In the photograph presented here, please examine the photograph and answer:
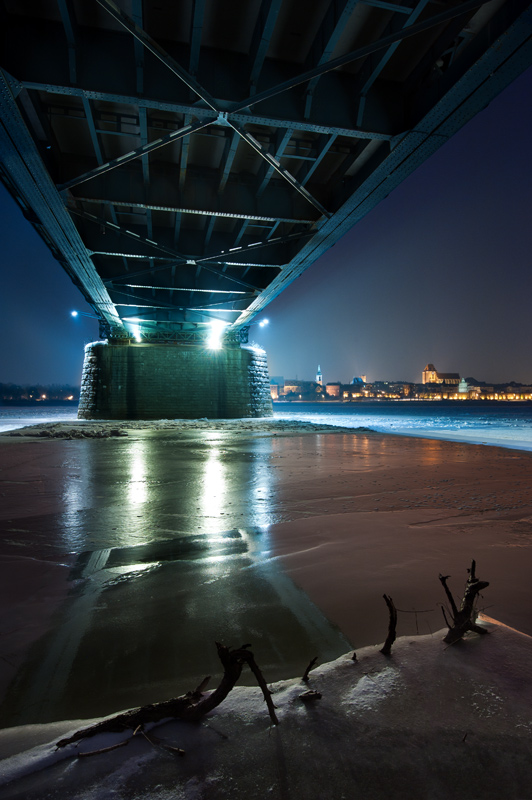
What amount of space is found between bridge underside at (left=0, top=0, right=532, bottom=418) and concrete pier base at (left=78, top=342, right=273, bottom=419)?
15.3 meters

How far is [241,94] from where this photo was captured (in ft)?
25.8

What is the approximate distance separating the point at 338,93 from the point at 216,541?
883cm

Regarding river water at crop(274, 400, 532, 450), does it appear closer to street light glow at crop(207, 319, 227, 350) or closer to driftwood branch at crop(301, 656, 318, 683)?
street light glow at crop(207, 319, 227, 350)

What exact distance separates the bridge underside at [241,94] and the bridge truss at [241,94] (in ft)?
0.09

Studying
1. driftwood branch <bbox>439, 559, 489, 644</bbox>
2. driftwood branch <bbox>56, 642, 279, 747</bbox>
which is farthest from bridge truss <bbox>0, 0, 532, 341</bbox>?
driftwood branch <bbox>56, 642, 279, 747</bbox>

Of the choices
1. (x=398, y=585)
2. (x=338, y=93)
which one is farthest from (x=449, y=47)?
(x=398, y=585)

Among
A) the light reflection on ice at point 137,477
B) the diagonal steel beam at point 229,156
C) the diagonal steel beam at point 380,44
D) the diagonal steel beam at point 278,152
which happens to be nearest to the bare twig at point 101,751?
the light reflection on ice at point 137,477

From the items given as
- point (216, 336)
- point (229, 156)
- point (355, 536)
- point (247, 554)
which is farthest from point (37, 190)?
point (216, 336)

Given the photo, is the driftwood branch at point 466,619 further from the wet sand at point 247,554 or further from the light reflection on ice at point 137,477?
the light reflection on ice at point 137,477

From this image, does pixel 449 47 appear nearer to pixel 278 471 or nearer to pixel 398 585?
pixel 278 471

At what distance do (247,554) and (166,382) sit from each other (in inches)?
1006

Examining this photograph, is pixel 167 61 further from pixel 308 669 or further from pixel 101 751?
pixel 101 751

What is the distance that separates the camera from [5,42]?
22.8 feet

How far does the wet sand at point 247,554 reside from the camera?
2410 millimetres
